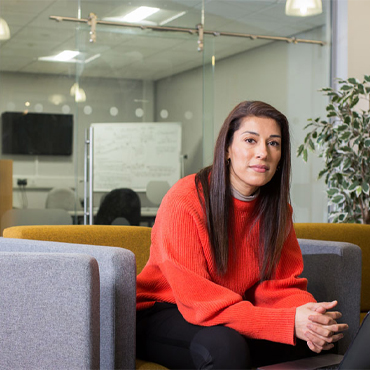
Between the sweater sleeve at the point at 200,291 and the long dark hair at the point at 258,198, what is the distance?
0.05 metres

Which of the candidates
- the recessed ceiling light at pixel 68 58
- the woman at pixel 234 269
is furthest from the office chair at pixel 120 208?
the woman at pixel 234 269

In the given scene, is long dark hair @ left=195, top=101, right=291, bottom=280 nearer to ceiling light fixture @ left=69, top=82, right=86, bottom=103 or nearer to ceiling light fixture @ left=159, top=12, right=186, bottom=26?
ceiling light fixture @ left=69, top=82, right=86, bottom=103

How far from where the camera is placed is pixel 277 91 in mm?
5172

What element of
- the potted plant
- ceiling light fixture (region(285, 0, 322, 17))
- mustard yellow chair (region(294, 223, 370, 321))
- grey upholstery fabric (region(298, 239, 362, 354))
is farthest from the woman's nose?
ceiling light fixture (region(285, 0, 322, 17))

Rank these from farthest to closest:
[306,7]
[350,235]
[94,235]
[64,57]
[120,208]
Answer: [306,7] → [120,208] → [64,57] → [350,235] → [94,235]

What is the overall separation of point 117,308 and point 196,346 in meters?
0.25

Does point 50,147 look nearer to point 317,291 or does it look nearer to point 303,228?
point 303,228

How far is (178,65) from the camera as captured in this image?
15.8 feet

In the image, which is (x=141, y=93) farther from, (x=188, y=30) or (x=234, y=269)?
(x=234, y=269)

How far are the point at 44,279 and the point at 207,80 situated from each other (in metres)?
3.51

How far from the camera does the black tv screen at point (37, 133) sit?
4.35m

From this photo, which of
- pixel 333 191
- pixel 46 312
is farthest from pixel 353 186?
pixel 46 312

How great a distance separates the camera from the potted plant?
395 cm

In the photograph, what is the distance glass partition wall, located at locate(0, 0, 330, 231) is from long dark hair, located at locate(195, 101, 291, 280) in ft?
8.58
